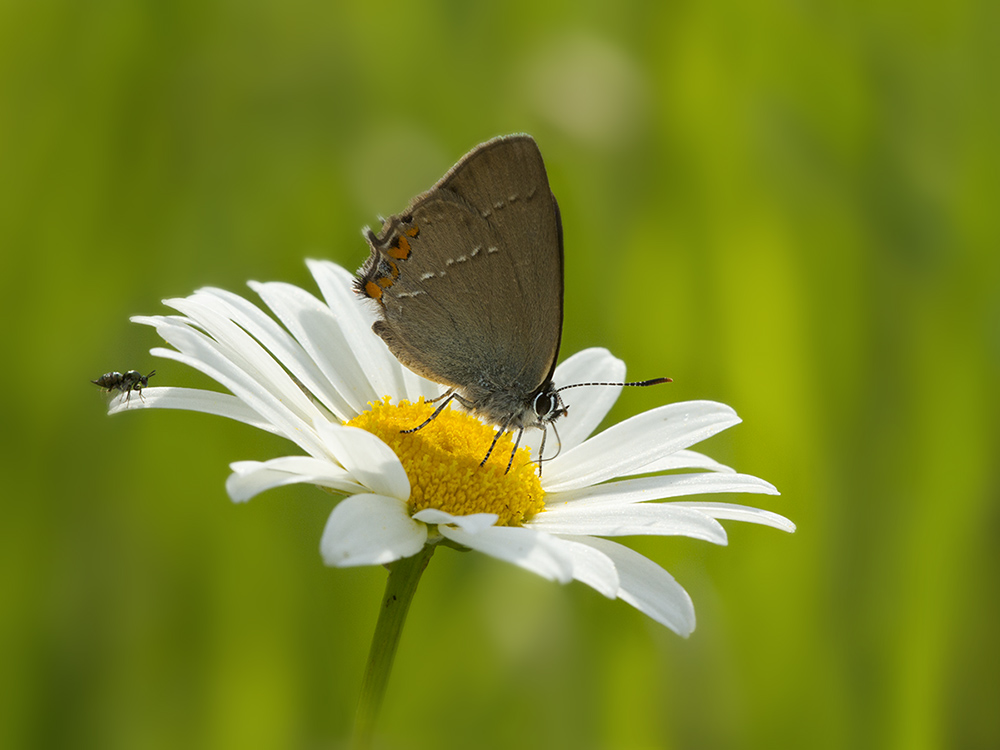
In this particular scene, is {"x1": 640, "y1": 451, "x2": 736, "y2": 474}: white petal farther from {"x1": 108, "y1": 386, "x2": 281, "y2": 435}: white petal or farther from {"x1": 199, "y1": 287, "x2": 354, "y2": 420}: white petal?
{"x1": 108, "y1": 386, "x2": 281, "y2": 435}: white petal

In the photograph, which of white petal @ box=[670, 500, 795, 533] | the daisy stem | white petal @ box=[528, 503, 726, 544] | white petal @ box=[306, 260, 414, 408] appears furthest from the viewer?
white petal @ box=[306, 260, 414, 408]

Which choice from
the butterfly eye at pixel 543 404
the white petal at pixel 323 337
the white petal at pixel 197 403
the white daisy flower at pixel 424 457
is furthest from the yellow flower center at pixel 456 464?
the white petal at pixel 197 403

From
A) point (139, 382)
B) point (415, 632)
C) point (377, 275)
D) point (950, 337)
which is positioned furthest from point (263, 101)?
point (950, 337)

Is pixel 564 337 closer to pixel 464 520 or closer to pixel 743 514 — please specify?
Result: pixel 743 514

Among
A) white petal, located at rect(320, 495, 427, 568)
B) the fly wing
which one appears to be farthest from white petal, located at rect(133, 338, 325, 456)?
the fly wing

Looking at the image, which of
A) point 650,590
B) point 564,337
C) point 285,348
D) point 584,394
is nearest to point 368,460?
point 650,590

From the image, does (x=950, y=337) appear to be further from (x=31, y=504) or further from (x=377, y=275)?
(x=31, y=504)
